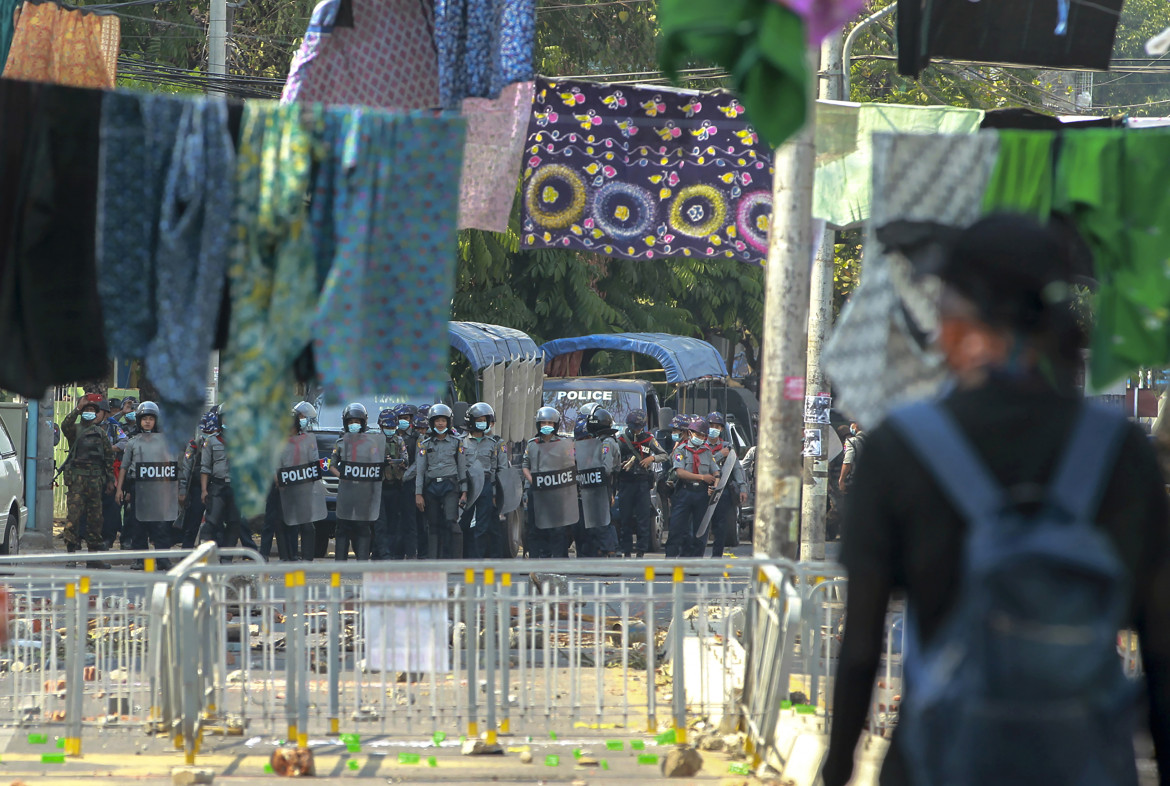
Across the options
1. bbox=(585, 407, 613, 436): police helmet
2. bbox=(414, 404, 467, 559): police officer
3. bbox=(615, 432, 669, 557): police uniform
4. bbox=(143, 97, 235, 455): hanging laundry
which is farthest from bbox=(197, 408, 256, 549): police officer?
bbox=(143, 97, 235, 455): hanging laundry

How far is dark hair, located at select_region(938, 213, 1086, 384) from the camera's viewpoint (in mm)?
2295

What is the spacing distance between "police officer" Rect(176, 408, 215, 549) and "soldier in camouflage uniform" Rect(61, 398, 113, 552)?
896mm

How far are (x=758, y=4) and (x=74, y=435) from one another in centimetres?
1472

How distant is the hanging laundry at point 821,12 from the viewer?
10.1ft

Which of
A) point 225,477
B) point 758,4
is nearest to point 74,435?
point 225,477

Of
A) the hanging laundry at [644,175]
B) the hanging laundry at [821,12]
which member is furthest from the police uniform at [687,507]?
the hanging laundry at [821,12]

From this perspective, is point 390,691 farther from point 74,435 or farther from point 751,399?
point 751,399

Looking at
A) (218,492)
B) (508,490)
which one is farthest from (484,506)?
(218,492)

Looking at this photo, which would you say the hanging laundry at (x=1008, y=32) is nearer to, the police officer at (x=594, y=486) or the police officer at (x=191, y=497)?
the police officer at (x=594, y=486)

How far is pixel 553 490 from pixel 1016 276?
13.6 meters

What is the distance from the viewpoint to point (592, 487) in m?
16.1

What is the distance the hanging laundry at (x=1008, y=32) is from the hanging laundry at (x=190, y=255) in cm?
353

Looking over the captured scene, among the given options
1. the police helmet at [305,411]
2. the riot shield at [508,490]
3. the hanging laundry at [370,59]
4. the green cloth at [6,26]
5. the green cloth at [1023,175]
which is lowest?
the riot shield at [508,490]

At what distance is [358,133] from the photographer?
15.7 ft
